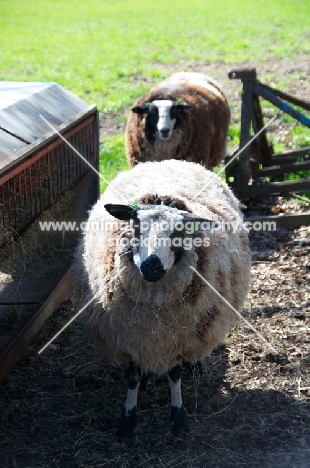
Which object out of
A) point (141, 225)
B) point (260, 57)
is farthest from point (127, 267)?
point (260, 57)

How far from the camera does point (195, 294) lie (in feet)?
12.9

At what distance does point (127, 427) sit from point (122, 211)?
1.38 m

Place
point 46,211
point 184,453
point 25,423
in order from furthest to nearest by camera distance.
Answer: point 46,211 < point 25,423 < point 184,453

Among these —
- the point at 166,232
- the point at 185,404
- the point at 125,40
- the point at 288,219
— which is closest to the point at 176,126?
the point at 288,219

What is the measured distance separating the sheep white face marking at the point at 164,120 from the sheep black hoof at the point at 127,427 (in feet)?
13.6

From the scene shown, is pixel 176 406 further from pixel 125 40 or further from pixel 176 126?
pixel 125 40

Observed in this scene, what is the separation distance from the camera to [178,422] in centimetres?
420

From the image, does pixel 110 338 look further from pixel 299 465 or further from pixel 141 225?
pixel 299 465

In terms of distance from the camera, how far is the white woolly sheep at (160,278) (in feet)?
12.3

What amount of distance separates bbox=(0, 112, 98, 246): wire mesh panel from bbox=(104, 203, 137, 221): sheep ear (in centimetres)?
101

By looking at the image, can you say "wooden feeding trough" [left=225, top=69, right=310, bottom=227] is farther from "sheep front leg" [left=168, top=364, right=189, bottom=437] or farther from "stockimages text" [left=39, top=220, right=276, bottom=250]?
"sheep front leg" [left=168, top=364, right=189, bottom=437]

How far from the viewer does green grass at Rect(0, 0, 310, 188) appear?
51.3ft

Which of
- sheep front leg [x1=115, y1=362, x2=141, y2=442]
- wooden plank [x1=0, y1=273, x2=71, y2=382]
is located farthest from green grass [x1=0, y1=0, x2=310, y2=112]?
sheep front leg [x1=115, y1=362, x2=141, y2=442]

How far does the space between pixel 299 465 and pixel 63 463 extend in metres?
1.37
